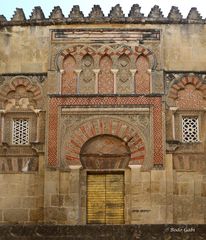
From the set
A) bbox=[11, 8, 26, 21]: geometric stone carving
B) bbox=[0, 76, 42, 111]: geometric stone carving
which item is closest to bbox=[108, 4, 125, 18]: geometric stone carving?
bbox=[11, 8, 26, 21]: geometric stone carving

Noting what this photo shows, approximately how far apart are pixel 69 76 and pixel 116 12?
6.58 ft

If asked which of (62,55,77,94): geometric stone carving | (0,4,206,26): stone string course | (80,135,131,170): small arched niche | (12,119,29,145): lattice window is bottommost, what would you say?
(80,135,131,170): small arched niche

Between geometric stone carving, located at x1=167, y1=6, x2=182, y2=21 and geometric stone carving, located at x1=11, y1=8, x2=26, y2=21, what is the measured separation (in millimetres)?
3651

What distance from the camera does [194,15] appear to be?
1368 centimetres

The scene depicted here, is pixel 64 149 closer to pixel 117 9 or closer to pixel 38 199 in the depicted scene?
pixel 38 199

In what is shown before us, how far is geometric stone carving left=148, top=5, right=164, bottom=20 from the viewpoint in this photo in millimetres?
13664

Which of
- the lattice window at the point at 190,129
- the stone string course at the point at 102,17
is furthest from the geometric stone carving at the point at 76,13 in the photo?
the lattice window at the point at 190,129

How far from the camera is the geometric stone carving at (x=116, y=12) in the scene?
13.7 meters

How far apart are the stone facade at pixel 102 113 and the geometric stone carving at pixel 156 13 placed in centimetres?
3

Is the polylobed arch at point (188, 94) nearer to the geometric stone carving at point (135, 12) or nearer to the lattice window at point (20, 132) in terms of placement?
the geometric stone carving at point (135, 12)

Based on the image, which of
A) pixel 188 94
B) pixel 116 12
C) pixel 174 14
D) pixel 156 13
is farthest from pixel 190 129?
pixel 116 12

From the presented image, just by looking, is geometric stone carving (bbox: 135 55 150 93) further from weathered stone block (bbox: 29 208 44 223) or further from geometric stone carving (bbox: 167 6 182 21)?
weathered stone block (bbox: 29 208 44 223)

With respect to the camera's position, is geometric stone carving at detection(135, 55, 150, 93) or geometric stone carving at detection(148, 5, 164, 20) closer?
geometric stone carving at detection(135, 55, 150, 93)

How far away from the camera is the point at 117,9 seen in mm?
13734
